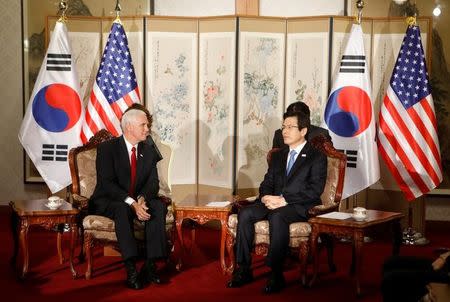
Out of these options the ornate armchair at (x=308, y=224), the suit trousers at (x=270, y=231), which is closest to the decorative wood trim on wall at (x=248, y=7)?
the ornate armchair at (x=308, y=224)

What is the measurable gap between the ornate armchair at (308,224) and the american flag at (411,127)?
1.21 meters

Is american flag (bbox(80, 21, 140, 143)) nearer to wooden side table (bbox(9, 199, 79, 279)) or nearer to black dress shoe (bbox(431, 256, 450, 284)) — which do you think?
wooden side table (bbox(9, 199, 79, 279))

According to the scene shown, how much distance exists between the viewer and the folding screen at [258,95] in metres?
7.23

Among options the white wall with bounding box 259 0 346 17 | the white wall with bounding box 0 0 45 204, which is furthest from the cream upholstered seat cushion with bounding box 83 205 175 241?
the white wall with bounding box 259 0 346 17

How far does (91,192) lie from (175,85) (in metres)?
1.96

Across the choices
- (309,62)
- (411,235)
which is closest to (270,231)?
(411,235)

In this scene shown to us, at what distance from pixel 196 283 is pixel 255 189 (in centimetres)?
215

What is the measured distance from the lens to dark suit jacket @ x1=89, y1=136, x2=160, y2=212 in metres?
5.50

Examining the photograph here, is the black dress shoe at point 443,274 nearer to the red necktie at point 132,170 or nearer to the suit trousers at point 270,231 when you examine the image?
the suit trousers at point 270,231

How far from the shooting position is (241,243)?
17.3ft

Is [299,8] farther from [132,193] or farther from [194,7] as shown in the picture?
[132,193]

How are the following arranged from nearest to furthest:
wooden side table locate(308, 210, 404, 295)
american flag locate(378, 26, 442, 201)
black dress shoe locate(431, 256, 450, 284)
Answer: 1. black dress shoe locate(431, 256, 450, 284)
2. wooden side table locate(308, 210, 404, 295)
3. american flag locate(378, 26, 442, 201)

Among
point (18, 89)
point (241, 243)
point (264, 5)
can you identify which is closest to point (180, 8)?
point (264, 5)

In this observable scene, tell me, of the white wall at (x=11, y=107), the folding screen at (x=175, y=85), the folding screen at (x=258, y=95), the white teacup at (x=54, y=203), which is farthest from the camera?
the white wall at (x=11, y=107)
